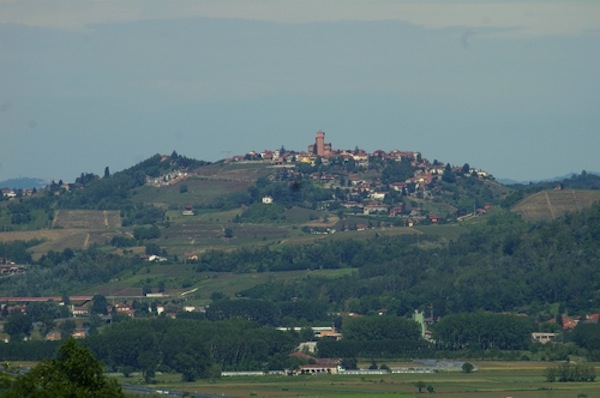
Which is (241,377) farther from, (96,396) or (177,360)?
(96,396)

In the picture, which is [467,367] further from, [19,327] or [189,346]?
[19,327]

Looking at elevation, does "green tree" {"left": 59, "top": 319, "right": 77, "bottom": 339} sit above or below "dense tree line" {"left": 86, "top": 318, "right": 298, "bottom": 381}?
above

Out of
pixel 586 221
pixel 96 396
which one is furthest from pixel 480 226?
pixel 96 396

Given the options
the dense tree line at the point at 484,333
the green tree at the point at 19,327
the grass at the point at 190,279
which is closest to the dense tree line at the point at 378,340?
the dense tree line at the point at 484,333

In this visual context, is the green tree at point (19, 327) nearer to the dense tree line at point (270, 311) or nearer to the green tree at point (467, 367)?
the dense tree line at point (270, 311)

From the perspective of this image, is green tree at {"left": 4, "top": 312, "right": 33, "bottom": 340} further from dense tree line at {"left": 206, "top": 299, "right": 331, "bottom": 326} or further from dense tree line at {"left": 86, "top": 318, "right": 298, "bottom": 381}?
dense tree line at {"left": 86, "top": 318, "right": 298, "bottom": 381}

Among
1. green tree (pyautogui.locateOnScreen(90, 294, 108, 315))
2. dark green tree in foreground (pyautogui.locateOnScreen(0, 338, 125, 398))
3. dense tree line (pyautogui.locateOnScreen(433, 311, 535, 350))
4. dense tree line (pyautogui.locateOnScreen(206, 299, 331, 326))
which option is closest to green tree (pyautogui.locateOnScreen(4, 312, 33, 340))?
dense tree line (pyautogui.locateOnScreen(206, 299, 331, 326))

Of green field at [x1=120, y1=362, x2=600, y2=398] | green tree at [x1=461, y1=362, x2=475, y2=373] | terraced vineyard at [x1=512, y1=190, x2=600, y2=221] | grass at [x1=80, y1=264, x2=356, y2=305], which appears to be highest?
terraced vineyard at [x1=512, y1=190, x2=600, y2=221]
